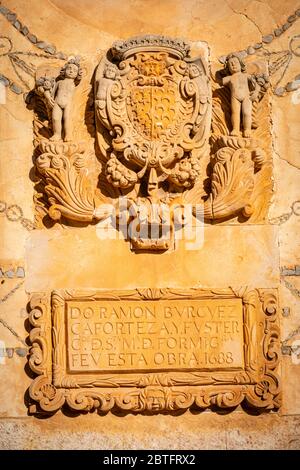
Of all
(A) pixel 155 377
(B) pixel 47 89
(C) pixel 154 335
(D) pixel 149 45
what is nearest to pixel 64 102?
(B) pixel 47 89

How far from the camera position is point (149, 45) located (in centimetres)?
656

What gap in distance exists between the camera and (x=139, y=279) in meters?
6.55

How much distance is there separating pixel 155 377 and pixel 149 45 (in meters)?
2.04

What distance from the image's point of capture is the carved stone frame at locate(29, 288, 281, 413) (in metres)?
6.43

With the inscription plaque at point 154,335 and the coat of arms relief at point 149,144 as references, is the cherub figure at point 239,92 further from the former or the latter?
the inscription plaque at point 154,335

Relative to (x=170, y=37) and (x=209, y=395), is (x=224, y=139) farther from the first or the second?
(x=209, y=395)

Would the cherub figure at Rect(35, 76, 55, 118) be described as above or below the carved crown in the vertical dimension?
below

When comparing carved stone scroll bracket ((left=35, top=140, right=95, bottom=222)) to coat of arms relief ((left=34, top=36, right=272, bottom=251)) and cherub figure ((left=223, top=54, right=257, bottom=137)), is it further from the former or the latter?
cherub figure ((left=223, top=54, right=257, bottom=137))

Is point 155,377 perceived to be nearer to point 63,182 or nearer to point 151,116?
point 63,182

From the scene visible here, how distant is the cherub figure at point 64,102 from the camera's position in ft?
21.4

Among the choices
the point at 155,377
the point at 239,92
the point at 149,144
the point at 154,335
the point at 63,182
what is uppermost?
the point at 239,92

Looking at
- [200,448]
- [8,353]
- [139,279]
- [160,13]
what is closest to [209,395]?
[200,448]

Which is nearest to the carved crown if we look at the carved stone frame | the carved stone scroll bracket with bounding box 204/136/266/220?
the carved stone scroll bracket with bounding box 204/136/266/220

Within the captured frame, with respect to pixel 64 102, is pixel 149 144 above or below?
below
